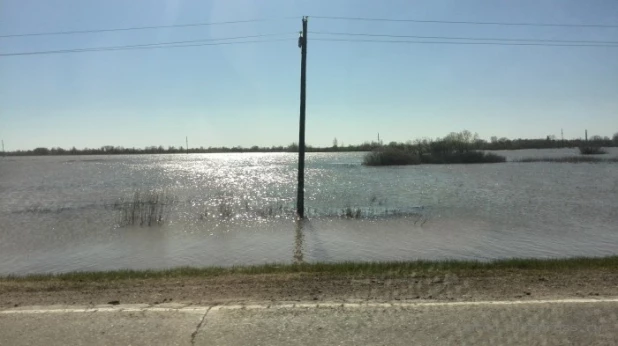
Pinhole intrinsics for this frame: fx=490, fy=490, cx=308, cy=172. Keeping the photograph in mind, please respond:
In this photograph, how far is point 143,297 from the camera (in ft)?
21.5

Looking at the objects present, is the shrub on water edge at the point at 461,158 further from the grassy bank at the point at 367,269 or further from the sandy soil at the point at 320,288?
the sandy soil at the point at 320,288

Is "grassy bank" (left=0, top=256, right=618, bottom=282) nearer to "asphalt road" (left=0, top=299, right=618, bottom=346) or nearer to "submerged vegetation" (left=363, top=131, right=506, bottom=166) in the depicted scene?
"asphalt road" (left=0, top=299, right=618, bottom=346)

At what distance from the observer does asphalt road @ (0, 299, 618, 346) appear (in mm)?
4738

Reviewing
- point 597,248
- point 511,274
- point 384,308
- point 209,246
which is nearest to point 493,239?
point 597,248

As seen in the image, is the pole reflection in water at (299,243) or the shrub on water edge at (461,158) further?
the shrub on water edge at (461,158)

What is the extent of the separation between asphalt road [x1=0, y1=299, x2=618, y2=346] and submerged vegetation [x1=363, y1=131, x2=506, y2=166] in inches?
2834

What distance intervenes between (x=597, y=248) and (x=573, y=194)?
60.3 feet

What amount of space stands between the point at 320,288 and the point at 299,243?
313 inches

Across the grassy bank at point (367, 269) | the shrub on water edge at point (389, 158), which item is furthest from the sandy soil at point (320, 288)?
the shrub on water edge at point (389, 158)

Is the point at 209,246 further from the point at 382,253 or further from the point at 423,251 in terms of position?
the point at 423,251

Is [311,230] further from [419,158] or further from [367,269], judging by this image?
[419,158]

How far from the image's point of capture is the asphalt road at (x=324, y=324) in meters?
4.74

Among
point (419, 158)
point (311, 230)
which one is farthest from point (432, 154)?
point (311, 230)

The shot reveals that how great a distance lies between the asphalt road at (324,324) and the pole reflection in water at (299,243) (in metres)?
5.95
